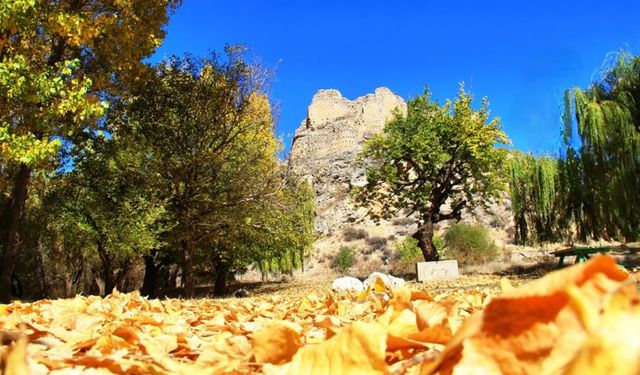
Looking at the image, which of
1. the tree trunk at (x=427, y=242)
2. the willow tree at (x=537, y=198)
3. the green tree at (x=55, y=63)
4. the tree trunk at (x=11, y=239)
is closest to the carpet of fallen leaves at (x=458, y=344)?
the green tree at (x=55, y=63)

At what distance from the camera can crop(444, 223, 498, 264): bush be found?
32.3 m

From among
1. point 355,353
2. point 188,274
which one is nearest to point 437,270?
point 188,274

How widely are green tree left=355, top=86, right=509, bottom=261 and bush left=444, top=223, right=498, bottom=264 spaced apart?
11099 millimetres

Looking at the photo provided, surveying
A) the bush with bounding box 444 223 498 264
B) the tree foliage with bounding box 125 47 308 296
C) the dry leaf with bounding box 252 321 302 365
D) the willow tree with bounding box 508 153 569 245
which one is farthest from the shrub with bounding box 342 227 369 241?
the dry leaf with bounding box 252 321 302 365

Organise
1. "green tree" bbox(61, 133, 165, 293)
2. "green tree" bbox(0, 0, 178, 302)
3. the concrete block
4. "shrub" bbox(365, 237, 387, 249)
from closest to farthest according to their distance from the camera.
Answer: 1. "green tree" bbox(0, 0, 178, 302)
2. "green tree" bbox(61, 133, 165, 293)
3. the concrete block
4. "shrub" bbox(365, 237, 387, 249)

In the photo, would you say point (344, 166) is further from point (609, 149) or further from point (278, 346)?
point (278, 346)

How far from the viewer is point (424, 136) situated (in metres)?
20.9

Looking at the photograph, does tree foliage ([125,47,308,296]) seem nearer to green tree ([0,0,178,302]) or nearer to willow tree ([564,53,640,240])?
green tree ([0,0,178,302])

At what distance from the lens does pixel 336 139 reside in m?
62.0

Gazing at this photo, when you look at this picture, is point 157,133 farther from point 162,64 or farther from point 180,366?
point 180,366

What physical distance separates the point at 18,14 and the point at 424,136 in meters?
16.4

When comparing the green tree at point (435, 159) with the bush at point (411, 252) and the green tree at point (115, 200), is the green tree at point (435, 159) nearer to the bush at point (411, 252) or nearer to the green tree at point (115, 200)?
the green tree at point (115, 200)

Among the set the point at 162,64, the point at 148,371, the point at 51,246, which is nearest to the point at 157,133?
the point at 162,64

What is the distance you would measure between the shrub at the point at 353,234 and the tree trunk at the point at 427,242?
87.3 ft
